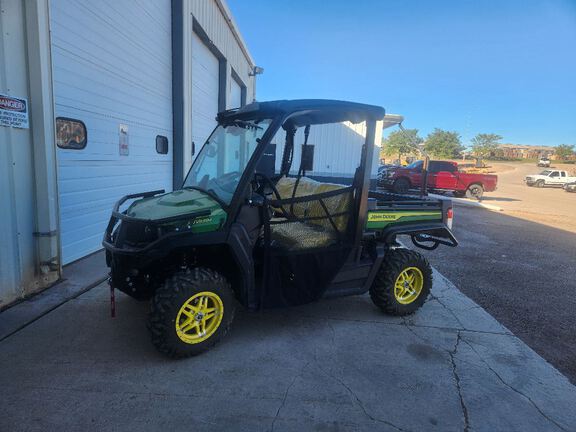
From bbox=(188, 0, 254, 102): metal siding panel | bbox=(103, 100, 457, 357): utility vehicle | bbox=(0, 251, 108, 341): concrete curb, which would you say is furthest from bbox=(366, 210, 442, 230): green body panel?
bbox=(188, 0, 254, 102): metal siding panel

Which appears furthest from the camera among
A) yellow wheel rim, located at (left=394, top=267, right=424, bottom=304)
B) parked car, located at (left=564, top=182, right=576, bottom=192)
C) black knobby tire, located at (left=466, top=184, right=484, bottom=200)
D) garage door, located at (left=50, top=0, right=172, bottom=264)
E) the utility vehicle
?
parked car, located at (left=564, top=182, right=576, bottom=192)

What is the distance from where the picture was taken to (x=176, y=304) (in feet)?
8.89

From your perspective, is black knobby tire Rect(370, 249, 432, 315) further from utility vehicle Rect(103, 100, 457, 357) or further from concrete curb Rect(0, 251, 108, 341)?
concrete curb Rect(0, 251, 108, 341)

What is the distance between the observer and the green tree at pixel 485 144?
7806 centimetres

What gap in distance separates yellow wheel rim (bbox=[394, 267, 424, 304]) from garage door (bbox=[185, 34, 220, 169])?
603cm

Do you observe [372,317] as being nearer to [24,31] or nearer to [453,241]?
[453,241]

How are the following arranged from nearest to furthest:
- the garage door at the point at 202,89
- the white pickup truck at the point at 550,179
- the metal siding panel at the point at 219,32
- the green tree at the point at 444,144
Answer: the metal siding panel at the point at 219,32 → the garage door at the point at 202,89 → the white pickup truck at the point at 550,179 → the green tree at the point at 444,144

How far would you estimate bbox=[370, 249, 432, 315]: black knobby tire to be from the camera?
3.74 m

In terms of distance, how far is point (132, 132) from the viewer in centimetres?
640

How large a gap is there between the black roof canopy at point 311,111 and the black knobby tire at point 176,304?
1.49 meters

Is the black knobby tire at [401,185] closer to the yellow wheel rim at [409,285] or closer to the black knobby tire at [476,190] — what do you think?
the black knobby tire at [476,190]

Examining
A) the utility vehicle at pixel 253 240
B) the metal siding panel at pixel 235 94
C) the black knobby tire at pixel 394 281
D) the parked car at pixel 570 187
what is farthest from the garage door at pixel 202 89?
the parked car at pixel 570 187

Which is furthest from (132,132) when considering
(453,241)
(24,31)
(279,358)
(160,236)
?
(453,241)

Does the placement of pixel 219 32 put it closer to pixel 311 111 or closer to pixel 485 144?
pixel 311 111
